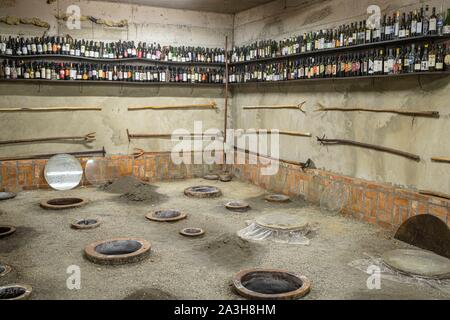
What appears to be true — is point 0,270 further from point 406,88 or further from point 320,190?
point 406,88

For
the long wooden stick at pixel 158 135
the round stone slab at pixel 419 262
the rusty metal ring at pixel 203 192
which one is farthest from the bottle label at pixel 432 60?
the long wooden stick at pixel 158 135

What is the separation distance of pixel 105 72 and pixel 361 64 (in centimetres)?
467

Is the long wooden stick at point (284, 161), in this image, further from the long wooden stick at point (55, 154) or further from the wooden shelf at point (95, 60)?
the long wooden stick at point (55, 154)

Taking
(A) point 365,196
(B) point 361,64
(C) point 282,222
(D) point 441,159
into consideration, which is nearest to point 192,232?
(C) point 282,222

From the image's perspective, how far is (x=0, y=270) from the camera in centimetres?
393

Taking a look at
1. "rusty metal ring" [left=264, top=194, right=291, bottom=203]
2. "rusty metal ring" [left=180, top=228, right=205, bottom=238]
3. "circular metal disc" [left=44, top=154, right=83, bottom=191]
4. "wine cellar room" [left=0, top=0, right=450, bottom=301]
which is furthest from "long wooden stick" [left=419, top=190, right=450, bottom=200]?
"circular metal disc" [left=44, top=154, right=83, bottom=191]

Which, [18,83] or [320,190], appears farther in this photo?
[18,83]

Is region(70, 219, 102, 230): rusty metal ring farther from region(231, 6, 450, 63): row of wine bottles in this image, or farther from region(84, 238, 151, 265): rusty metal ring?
region(231, 6, 450, 63): row of wine bottles

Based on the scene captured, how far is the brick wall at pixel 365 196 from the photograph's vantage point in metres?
4.96

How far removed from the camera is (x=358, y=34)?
5633mm

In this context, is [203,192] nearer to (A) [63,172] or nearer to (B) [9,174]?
(A) [63,172]

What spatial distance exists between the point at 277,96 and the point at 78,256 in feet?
15.5

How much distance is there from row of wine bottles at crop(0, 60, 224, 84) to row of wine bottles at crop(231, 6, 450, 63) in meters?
1.06

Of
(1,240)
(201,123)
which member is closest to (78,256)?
(1,240)
